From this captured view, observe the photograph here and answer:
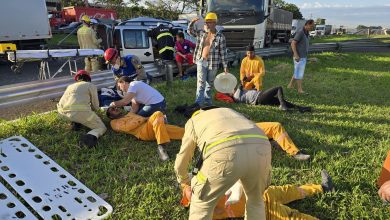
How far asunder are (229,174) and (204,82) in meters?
4.20

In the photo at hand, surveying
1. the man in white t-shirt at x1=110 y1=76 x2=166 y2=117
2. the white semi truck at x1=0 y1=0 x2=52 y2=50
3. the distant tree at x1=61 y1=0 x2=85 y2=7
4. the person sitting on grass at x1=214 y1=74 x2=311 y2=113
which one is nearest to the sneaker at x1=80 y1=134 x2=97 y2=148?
the man in white t-shirt at x1=110 y1=76 x2=166 y2=117

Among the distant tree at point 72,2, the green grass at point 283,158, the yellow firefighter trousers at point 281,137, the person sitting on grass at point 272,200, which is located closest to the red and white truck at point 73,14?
the distant tree at point 72,2

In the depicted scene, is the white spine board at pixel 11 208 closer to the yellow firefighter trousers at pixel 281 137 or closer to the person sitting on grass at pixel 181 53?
the yellow firefighter trousers at pixel 281 137

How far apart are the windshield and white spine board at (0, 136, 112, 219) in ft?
30.7

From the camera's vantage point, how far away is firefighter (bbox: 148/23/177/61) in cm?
985

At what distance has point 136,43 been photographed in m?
10.3

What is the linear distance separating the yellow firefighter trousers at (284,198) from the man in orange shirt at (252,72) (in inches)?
148

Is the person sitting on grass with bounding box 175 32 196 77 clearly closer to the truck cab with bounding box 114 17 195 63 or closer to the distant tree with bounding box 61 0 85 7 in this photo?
the truck cab with bounding box 114 17 195 63

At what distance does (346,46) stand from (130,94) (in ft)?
49.3

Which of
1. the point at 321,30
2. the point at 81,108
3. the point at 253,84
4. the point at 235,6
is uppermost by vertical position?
the point at 235,6

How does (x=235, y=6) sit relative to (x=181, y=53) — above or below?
above

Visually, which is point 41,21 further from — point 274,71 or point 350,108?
point 350,108

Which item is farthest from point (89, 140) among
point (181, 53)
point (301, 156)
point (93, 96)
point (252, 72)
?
point (181, 53)

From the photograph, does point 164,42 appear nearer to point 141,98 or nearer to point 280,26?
point 141,98
